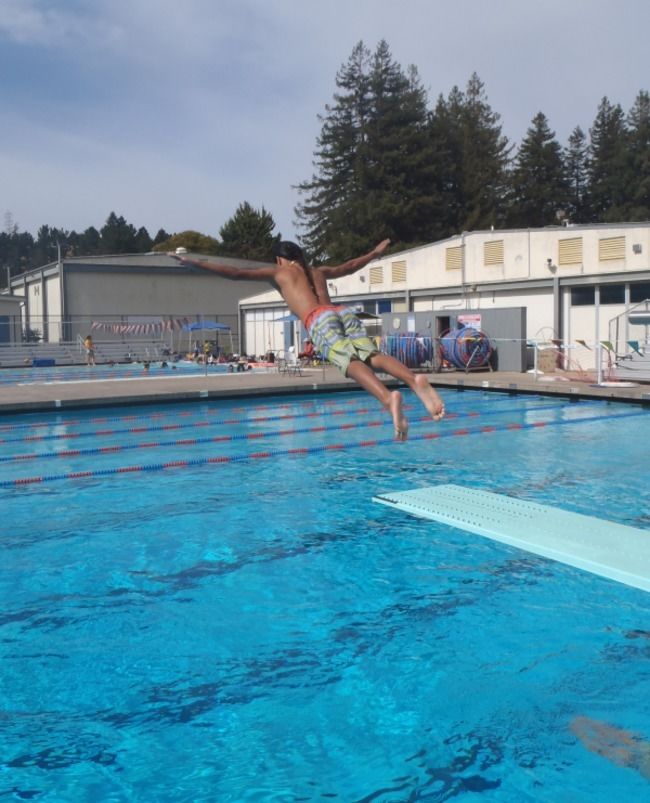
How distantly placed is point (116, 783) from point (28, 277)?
38127mm

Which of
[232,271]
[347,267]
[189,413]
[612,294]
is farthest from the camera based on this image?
[612,294]

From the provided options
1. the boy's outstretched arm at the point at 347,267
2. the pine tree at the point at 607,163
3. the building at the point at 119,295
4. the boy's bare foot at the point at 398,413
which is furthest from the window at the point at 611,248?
the pine tree at the point at 607,163

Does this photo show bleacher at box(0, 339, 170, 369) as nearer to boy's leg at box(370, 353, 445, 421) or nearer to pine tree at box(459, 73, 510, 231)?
pine tree at box(459, 73, 510, 231)

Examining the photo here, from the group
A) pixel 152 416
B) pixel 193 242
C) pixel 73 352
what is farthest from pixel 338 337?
pixel 193 242

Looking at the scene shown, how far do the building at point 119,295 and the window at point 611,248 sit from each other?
59.0 ft

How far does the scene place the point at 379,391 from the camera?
5.25 metres

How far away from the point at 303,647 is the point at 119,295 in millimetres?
32374

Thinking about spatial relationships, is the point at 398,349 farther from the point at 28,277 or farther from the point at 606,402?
the point at 28,277

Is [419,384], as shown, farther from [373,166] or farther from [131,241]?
[131,241]

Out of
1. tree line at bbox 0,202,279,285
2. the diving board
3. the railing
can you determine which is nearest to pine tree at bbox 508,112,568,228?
tree line at bbox 0,202,279,285

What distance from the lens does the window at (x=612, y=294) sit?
18672 mm

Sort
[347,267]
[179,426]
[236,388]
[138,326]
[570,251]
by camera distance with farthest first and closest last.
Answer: [138,326], [570,251], [236,388], [179,426], [347,267]

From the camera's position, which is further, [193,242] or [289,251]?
[193,242]

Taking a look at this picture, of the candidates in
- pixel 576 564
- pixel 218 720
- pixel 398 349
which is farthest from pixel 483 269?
pixel 218 720
